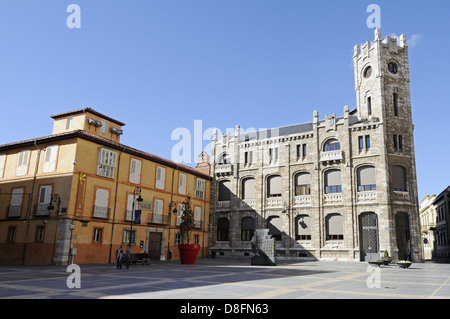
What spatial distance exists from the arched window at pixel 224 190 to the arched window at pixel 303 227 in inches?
343

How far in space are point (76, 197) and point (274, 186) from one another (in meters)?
20.8

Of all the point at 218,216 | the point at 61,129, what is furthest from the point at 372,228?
the point at 61,129

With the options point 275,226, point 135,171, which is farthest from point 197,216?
point 135,171

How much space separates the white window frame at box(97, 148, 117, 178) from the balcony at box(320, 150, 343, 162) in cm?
1993

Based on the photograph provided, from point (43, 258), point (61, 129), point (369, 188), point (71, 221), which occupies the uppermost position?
point (61, 129)

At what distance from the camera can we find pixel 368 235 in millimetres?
33000

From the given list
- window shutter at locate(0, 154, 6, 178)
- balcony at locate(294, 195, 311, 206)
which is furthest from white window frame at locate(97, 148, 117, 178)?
balcony at locate(294, 195, 311, 206)

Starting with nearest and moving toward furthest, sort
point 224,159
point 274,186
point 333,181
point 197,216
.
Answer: point 333,181 → point 274,186 → point 197,216 → point 224,159

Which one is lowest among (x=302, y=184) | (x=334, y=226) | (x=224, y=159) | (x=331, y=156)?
(x=334, y=226)

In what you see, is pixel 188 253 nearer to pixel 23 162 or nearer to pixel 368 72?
pixel 23 162

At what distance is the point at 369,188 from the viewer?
1328 inches

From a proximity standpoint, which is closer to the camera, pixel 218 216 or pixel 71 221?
pixel 71 221
